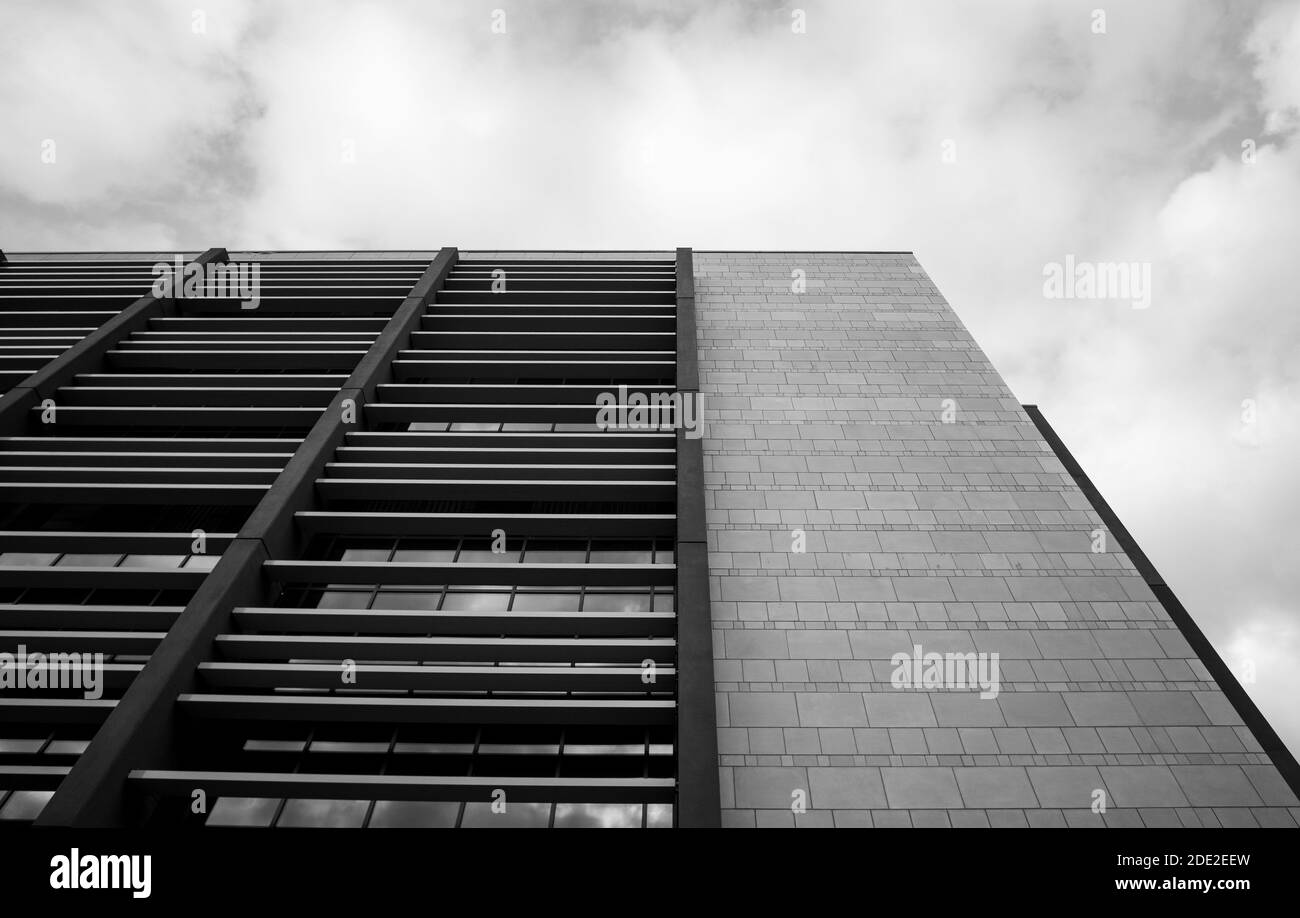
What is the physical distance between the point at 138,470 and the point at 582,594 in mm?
8675

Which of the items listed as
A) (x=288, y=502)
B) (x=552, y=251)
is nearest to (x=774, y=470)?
(x=288, y=502)

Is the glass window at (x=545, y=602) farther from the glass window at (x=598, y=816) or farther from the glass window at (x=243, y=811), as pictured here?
the glass window at (x=243, y=811)

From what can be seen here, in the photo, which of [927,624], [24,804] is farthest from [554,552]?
[24,804]

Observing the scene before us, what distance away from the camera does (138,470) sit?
46.5 ft

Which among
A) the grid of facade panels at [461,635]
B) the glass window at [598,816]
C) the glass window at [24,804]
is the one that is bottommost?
the glass window at [598,816]

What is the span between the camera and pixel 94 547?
12672mm

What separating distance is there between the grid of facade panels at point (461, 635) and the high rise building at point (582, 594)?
2.2 inches

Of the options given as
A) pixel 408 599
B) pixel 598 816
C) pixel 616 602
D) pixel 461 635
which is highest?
pixel 408 599

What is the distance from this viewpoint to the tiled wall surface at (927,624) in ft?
31.2

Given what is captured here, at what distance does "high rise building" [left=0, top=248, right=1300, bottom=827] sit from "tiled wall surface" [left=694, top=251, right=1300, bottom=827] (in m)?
0.05

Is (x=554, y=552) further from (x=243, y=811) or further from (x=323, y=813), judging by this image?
(x=243, y=811)

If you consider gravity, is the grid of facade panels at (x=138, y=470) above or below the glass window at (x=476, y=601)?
above

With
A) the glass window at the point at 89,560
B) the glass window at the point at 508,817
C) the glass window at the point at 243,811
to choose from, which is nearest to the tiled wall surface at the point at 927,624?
the glass window at the point at 508,817

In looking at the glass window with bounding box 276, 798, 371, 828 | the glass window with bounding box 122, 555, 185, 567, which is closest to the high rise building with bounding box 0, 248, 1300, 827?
the glass window with bounding box 276, 798, 371, 828
